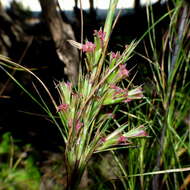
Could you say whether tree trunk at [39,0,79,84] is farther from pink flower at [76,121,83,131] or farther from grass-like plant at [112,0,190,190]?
pink flower at [76,121,83,131]

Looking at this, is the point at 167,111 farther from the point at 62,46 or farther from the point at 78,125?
the point at 62,46

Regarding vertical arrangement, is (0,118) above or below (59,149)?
above

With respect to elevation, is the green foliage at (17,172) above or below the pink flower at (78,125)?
below

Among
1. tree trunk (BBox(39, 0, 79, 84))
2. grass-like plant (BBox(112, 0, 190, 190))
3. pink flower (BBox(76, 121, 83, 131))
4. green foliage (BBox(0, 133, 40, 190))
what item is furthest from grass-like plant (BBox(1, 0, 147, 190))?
green foliage (BBox(0, 133, 40, 190))

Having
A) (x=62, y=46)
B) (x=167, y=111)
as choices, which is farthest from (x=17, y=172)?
(x=167, y=111)

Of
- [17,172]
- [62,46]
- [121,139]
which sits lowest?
[17,172]

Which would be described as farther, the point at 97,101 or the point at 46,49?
the point at 46,49

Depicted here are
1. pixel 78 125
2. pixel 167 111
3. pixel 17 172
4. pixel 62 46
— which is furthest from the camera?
pixel 17 172

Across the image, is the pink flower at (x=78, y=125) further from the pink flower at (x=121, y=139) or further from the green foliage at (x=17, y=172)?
the green foliage at (x=17, y=172)

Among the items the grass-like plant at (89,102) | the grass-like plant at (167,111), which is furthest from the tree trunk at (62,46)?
the grass-like plant at (89,102)

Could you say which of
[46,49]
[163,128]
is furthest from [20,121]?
[163,128]

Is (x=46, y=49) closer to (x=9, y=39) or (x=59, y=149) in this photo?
(x=9, y=39)
